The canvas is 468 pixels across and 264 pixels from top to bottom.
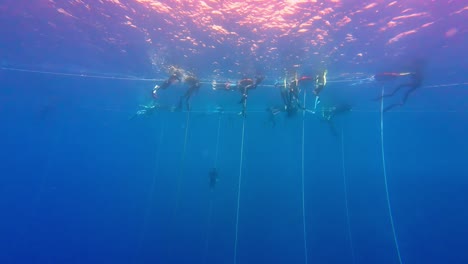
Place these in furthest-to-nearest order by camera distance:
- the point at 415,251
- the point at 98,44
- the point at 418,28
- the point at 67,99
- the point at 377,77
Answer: the point at 415,251, the point at 67,99, the point at 377,77, the point at 98,44, the point at 418,28

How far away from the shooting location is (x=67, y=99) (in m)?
35.2

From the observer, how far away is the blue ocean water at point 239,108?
10.2 meters

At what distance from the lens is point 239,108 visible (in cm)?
3200

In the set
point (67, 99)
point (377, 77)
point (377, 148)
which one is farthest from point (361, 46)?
point (377, 148)

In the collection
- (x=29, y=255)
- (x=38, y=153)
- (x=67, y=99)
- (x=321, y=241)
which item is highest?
(x=67, y=99)

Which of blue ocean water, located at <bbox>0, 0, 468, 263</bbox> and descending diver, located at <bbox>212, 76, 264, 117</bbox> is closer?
blue ocean water, located at <bbox>0, 0, 468, 263</bbox>

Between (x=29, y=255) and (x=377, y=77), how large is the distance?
41.0 m

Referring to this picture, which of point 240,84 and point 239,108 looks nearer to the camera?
point 240,84

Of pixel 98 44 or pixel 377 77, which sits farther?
pixel 377 77

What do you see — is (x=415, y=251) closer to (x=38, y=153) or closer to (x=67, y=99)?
(x=67, y=99)

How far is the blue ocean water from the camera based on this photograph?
400 inches

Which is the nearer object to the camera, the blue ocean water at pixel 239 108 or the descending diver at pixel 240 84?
the blue ocean water at pixel 239 108

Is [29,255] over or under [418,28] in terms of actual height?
under

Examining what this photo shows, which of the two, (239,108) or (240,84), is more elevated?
(239,108)
